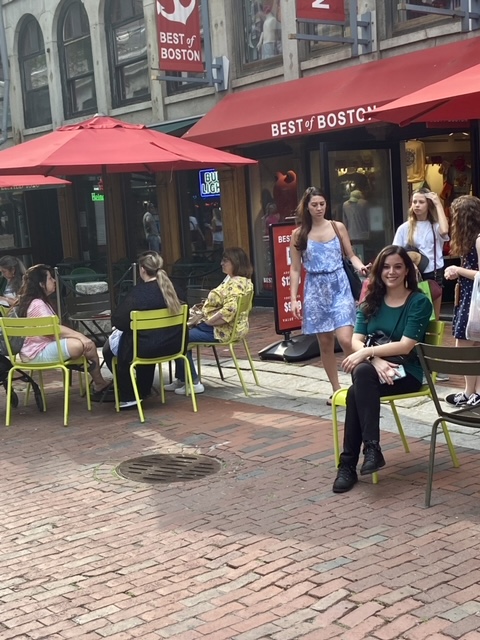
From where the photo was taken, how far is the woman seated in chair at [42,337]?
745cm

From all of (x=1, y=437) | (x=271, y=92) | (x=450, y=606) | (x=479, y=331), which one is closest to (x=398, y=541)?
(x=450, y=606)

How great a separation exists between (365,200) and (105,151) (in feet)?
18.3

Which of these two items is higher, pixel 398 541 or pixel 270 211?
pixel 270 211

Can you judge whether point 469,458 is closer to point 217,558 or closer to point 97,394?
point 217,558

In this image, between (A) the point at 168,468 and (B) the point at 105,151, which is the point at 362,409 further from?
(B) the point at 105,151

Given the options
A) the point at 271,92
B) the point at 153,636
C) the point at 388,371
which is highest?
the point at 271,92

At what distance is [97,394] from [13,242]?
13.6m

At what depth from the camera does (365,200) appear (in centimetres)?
1233

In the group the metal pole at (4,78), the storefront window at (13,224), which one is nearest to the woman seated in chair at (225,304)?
the metal pole at (4,78)

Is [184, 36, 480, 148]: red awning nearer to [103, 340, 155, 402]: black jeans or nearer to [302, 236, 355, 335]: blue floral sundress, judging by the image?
[302, 236, 355, 335]: blue floral sundress

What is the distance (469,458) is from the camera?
5.51 meters

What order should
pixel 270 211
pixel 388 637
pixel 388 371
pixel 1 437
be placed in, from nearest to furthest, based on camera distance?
Result: pixel 388 637
pixel 388 371
pixel 1 437
pixel 270 211

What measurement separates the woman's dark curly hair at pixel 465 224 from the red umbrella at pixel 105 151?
2419 millimetres

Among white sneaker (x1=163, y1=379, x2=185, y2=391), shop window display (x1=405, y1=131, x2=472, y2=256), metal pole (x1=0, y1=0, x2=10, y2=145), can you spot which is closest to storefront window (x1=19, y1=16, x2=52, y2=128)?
metal pole (x1=0, y1=0, x2=10, y2=145)
